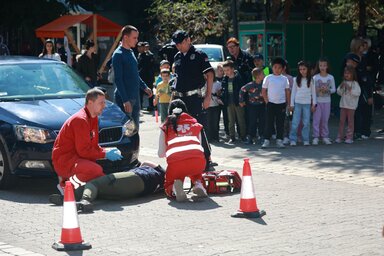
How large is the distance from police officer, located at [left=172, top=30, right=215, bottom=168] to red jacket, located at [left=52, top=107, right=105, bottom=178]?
236cm

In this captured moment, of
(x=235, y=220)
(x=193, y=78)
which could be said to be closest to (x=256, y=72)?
(x=193, y=78)

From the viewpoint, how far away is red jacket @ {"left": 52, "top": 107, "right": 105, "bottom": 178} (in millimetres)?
10086

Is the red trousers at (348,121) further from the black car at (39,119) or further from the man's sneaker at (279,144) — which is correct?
the black car at (39,119)

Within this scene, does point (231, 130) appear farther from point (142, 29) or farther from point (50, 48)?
point (142, 29)

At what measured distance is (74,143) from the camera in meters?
10.2

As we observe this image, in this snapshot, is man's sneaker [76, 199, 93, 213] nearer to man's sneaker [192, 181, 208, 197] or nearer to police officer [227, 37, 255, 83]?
man's sneaker [192, 181, 208, 197]

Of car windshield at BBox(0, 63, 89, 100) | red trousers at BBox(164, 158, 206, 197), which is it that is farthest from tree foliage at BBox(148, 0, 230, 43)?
red trousers at BBox(164, 158, 206, 197)

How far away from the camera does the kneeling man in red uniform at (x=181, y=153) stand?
33.8 ft

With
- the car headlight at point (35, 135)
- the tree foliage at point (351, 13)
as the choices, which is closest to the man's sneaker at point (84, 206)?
the car headlight at point (35, 135)

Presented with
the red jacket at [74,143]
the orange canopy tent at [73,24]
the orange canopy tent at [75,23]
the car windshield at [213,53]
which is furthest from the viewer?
the car windshield at [213,53]

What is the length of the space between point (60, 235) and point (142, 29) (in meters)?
41.0

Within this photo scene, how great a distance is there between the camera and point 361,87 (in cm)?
1617

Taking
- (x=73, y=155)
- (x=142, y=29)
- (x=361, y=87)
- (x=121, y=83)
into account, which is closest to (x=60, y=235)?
(x=73, y=155)

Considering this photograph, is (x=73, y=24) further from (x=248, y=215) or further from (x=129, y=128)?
(x=248, y=215)
